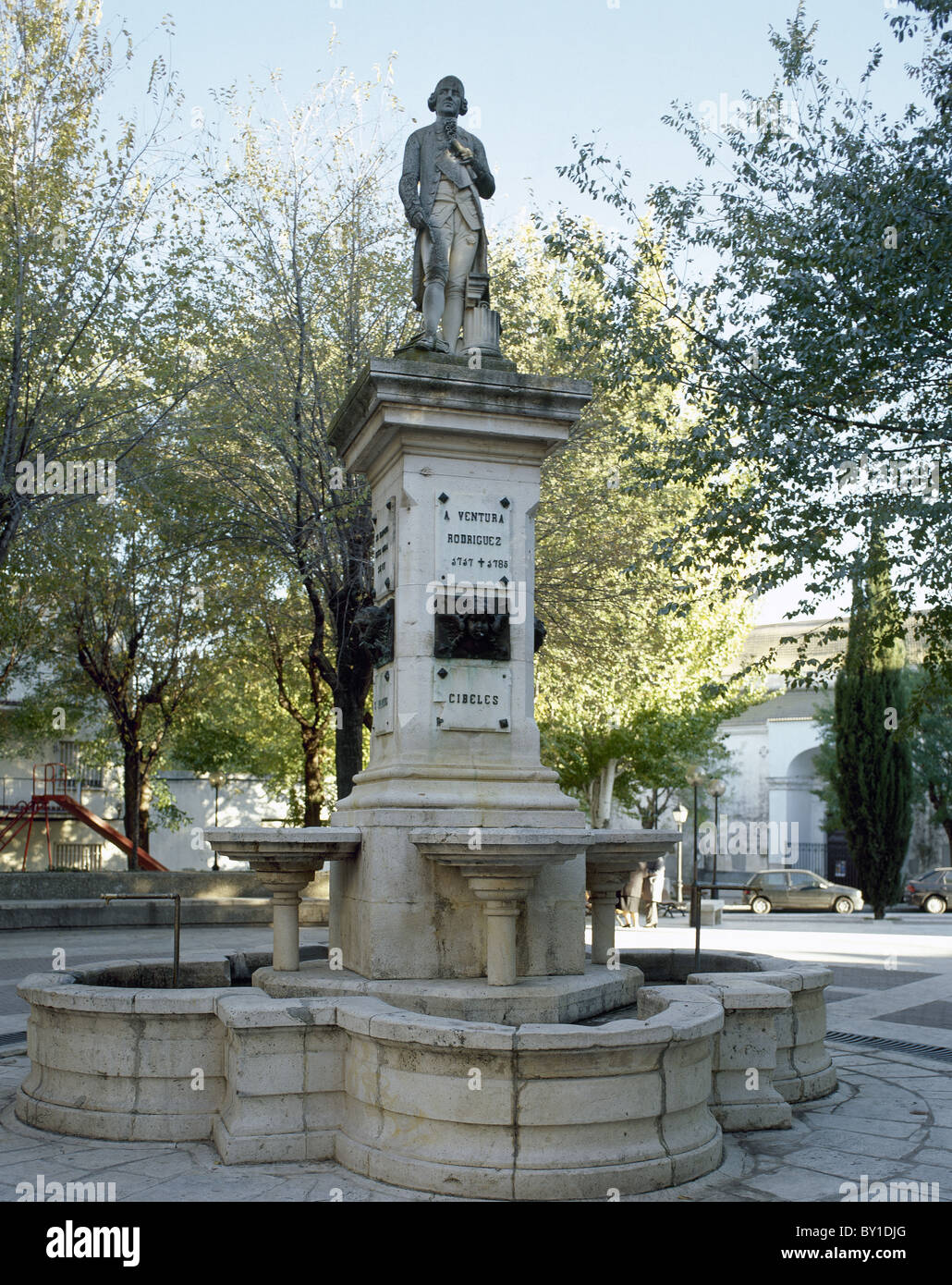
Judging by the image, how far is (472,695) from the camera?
7.41 meters

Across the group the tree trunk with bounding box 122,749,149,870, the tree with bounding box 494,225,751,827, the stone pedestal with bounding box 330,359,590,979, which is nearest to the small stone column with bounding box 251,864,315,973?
the stone pedestal with bounding box 330,359,590,979

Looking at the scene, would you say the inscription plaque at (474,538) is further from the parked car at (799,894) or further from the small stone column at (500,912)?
the parked car at (799,894)

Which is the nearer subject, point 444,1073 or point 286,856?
point 444,1073

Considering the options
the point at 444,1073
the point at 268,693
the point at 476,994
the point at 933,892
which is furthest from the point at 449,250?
the point at 933,892

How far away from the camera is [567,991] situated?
6.47m

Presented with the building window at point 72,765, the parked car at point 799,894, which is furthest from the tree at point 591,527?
the building window at point 72,765

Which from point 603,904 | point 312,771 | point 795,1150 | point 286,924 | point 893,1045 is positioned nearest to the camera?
point 795,1150

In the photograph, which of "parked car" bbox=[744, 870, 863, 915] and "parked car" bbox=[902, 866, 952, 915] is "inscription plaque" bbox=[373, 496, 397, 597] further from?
"parked car" bbox=[902, 866, 952, 915]

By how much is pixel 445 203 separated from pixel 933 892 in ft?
104


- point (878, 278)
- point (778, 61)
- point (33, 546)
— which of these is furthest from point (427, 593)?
point (33, 546)

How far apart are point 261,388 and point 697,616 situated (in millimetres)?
12994

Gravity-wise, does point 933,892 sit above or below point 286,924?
below

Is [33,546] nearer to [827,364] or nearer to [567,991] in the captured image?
[827,364]

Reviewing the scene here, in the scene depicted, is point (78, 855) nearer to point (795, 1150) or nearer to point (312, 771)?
point (312, 771)
